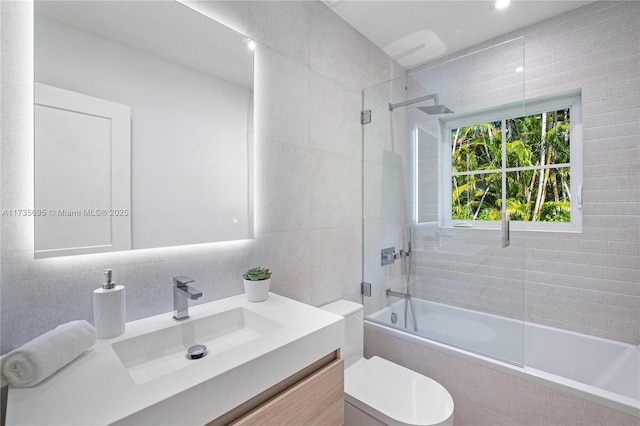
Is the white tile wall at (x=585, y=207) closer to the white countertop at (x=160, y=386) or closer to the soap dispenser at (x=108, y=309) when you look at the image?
the white countertop at (x=160, y=386)

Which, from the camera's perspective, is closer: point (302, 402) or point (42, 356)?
point (42, 356)

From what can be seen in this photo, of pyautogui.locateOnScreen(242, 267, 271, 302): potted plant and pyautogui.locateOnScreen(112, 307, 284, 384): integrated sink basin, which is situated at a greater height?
pyautogui.locateOnScreen(242, 267, 271, 302): potted plant

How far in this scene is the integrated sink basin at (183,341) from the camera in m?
0.89

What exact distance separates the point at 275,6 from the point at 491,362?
2.16 m

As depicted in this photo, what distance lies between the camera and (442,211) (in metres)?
1.97

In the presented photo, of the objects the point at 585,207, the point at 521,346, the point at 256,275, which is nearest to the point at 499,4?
the point at 585,207

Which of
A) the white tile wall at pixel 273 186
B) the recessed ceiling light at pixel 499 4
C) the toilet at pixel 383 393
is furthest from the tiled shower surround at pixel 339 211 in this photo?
the recessed ceiling light at pixel 499 4

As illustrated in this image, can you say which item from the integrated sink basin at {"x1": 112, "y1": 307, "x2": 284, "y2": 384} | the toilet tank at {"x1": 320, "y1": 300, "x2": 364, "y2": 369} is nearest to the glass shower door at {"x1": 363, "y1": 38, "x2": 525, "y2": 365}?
the toilet tank at {"x1": 320, "y1": 300, "x2": 364, "y2": 369}

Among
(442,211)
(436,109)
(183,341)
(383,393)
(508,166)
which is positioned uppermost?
(436,109)

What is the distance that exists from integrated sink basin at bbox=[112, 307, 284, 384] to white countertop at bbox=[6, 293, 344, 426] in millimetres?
36

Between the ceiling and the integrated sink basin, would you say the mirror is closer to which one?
the integrated sink basin

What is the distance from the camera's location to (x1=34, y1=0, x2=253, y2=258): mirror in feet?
2.92

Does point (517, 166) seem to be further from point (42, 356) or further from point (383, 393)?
point (42, 356)

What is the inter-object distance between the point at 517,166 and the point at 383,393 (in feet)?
5.41
